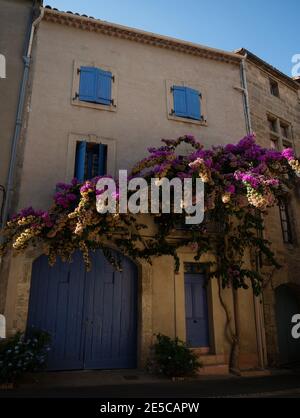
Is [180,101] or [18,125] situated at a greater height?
[180,101]

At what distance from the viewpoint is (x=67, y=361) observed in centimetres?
739

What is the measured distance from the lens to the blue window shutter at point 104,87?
30.7ft

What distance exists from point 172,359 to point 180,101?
730 centimetres

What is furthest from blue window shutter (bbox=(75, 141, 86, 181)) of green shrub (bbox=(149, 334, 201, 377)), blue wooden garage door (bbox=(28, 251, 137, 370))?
green shrub (bbox=(149, 334, 201, 377))

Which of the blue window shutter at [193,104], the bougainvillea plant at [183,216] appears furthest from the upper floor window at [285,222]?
the blue window shutter at [193,104]

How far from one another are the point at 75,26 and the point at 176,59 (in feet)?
10.8

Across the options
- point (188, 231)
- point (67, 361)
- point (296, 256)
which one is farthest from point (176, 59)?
point (67, 361)

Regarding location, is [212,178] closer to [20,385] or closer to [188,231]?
[188,231]

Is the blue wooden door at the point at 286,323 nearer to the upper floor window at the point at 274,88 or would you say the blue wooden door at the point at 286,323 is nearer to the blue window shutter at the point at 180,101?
the blue window shutter at the point at 180,101

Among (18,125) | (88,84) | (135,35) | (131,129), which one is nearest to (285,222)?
(131,129)

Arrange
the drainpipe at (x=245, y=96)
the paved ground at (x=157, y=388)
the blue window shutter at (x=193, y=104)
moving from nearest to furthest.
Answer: the paved ground at (x=157, y=388)
the blue window shutter at (x=193, y=104)
the drainpipe at (x=245, y=96)

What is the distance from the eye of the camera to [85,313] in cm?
776

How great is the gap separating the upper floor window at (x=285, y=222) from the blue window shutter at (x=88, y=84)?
6.78 metres

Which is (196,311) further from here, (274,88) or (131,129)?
(274,88)
